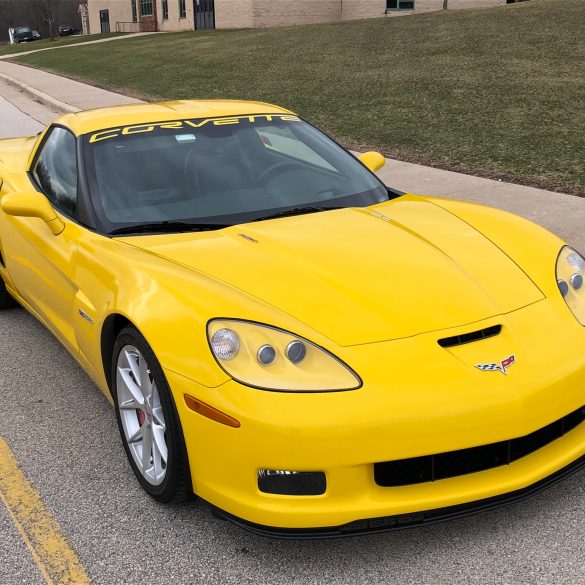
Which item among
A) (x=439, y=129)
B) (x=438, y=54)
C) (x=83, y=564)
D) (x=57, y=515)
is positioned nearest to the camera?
(x=83, y=564)

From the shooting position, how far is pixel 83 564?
2.50 m

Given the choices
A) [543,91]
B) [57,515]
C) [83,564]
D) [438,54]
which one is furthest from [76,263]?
[438,54]

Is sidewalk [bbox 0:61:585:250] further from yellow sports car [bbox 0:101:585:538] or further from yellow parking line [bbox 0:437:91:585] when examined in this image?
yellow parking line [bbox 0:437:91:585]

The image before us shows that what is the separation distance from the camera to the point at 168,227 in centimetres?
332

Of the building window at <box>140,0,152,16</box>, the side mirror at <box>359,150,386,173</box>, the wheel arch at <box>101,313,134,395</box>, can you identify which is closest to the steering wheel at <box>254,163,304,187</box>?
the side mirror at <box>359,150,386,173</box>

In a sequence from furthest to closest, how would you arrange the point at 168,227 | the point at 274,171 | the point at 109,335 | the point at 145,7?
the point at 145,7, the point at 274,171, the point at 168,227, the point at 109,335

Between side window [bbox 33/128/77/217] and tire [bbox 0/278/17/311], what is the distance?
3.15 ft

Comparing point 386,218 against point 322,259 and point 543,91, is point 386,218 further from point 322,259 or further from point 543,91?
point 543,91

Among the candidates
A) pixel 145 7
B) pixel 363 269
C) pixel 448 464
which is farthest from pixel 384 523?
pixel 145 7

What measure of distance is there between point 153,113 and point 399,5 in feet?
106

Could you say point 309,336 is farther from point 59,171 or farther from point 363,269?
point 59,171

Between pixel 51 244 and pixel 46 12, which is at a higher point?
pixel 51 244

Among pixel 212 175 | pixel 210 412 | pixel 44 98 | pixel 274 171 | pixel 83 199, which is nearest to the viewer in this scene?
pixel 210 412

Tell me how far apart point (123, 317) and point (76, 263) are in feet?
2.03
